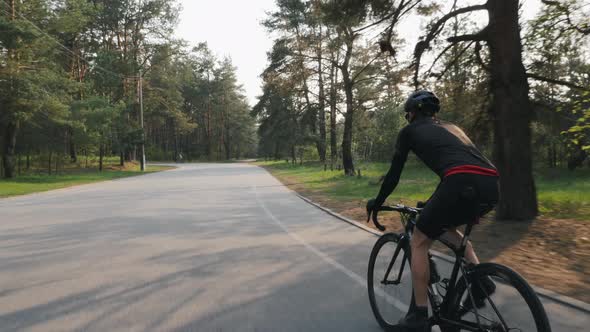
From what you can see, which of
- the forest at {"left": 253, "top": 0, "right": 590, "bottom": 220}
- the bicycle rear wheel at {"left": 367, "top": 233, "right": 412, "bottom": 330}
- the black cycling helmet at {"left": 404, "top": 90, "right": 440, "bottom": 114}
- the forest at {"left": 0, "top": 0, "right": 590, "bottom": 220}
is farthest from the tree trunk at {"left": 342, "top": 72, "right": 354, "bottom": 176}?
the black cycling helmet at {"left": 404, "top": 90, "right": 440, "bottom": 114}

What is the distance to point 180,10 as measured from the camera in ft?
156

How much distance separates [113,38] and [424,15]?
1724 inches

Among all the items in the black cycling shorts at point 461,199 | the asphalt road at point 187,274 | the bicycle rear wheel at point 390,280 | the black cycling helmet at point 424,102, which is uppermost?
the black cycling helmet at point 424,102

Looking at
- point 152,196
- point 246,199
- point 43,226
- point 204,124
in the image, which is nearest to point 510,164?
point 246,199

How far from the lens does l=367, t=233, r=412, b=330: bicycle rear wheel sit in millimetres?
3555

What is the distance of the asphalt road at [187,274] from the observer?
3834 millimetres

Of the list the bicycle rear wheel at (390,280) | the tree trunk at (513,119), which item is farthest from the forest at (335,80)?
the bicycle rear wheel at (390,280)

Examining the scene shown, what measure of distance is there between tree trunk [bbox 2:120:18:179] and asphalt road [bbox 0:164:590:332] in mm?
20419

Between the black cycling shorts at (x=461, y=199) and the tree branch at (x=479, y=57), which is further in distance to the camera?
the tree branch at (x=479, y=57)

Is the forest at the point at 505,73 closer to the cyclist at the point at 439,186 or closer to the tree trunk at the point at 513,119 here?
the tree trunk at the point at 513,119

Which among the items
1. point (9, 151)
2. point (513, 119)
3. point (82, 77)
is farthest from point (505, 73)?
point (82, 77)

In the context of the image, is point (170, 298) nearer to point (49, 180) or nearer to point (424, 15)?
point (424, 15)

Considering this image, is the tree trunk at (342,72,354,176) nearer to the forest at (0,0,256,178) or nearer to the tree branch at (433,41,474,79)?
the tree branch at (433,41,474,79)

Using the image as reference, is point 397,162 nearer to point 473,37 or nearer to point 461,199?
point 461,199
